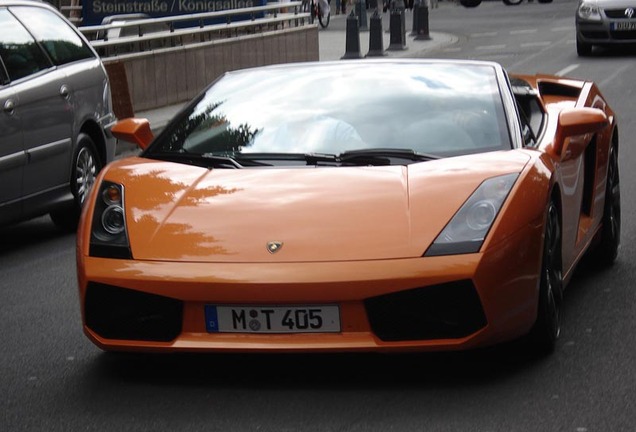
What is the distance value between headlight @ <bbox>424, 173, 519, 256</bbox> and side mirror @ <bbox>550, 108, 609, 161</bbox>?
799 mm

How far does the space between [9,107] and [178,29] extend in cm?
1220

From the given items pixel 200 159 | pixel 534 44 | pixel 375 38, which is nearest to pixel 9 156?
pixel 200 159

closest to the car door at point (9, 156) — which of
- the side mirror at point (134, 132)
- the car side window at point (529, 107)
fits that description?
the side mirror at point (134, 132)

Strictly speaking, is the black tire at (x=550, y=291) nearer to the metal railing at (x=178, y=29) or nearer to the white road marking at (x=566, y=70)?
the metal railing at (x=178, y=29)

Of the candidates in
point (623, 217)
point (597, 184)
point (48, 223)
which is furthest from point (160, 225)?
point (48, 223)

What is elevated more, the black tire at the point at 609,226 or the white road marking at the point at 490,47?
the black tire at the point at 609,226

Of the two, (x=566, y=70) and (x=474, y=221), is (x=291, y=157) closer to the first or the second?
(x=474, y=221)

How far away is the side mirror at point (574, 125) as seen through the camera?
627 centimetres

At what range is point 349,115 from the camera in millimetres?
6387

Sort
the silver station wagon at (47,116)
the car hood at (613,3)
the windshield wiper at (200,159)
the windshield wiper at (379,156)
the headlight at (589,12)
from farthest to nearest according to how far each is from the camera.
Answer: the headlight at (589,12), the car hood at (613,3), the silver station wagon at (47,116), the windshield wiper at (200,159), the windshield wiper at (379,156)

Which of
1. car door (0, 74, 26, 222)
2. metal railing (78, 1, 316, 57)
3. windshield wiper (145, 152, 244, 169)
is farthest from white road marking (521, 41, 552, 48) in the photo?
windshield wiper (145, 152, 244, 169)

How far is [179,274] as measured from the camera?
5273 millimetres

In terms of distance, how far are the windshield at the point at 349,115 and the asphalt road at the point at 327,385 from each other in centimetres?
87

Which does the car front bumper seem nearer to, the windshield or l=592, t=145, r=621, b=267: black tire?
the windshield
